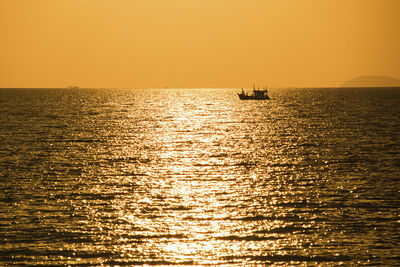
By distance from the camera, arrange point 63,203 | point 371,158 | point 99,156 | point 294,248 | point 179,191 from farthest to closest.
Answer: point 99,156, point 371,158, point 179,191, point 63,203, point 294,248

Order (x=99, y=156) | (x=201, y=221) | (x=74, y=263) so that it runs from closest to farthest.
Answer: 1. (x=74, y=263)
2. (x=201, y=221)
3. (x=99, y=156)

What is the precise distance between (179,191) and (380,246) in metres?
23.2

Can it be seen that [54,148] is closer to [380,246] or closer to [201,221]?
[201,221]

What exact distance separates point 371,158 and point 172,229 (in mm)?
43503

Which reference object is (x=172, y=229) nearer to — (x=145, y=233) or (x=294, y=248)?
(x=145, y=233)

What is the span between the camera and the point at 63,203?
1928 inches

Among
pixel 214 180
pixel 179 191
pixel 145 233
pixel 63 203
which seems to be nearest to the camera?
pixel 145 233

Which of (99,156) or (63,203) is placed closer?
(63,203)

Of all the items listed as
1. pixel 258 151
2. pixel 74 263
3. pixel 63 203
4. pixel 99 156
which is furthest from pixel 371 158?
pixel 74 263

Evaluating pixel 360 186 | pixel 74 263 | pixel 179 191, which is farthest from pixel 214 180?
pixel 74 263

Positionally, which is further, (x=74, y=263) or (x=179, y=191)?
(x=179, y=191)

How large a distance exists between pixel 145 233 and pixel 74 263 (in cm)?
747

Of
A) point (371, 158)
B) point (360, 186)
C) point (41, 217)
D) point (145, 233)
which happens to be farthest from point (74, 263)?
point (371, 158)

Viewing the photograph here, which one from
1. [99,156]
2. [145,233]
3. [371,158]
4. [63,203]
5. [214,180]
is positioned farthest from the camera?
[99,156]
